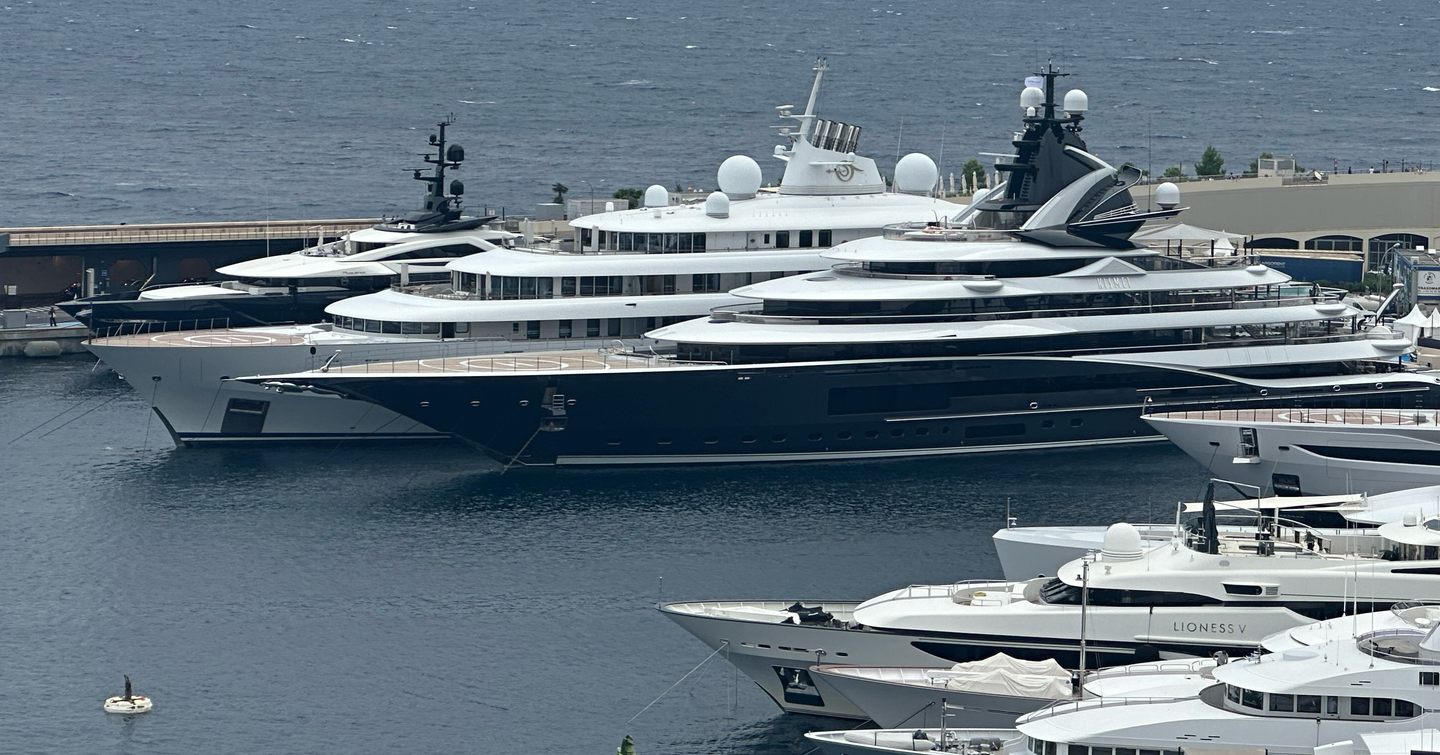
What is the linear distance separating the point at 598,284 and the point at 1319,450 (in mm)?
22540

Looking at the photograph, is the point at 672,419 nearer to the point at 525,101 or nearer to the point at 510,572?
the point at 510,572

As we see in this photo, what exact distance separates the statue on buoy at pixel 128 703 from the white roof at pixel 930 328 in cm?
2399

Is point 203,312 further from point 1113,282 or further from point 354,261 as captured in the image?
point 1113,282

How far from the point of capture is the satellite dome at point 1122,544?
41.8 m

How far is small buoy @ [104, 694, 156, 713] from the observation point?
44.3 m

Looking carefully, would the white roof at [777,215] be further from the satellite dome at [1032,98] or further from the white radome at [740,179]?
the satellite dome at [1032,98]

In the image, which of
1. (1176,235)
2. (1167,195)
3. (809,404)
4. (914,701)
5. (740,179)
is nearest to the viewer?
(914,701)

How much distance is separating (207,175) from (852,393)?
298ft

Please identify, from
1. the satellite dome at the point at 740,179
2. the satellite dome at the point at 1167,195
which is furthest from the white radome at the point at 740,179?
the satellite dome at the point at 1167,195

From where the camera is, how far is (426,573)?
5369 centimetres

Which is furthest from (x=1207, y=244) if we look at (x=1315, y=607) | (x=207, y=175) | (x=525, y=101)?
(x=525, y=101)

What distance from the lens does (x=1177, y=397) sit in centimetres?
6738

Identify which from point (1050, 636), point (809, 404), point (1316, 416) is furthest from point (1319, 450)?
point (1050, 636)

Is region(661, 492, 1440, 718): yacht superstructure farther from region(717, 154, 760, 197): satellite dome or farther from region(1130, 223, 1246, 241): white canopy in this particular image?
region(717, 154, 760, 197): satellite dome
